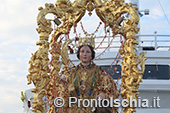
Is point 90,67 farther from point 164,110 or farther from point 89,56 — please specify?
point 164,110

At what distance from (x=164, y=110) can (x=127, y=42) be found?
4.78 m

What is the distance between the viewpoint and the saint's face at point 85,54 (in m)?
4.63

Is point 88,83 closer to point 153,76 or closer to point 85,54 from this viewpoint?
point 85,54

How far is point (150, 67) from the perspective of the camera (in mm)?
9352

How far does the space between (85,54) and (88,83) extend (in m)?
0.47

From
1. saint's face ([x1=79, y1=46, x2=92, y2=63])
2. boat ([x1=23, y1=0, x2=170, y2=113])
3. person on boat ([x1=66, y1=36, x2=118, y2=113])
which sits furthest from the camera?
boat ([x1=23, y1=0, x2=170, y2=113])

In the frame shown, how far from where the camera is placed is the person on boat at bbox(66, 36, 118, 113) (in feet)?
14.7

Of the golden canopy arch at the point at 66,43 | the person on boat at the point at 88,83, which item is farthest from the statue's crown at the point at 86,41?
the golden canopy arch at the point at 66,43

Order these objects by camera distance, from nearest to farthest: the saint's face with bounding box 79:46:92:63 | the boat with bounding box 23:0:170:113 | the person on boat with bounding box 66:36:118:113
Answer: the person on boat with bounding box 66:36:118:113 → the saint's face with bounding box 79:46:92:63 → the boat with bounding box 23:0:170:113

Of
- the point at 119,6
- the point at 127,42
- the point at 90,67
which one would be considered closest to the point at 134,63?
A: the point at 127,42

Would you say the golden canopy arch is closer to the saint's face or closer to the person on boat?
the person on boat

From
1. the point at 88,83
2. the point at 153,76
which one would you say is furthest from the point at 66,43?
the point at 153,76

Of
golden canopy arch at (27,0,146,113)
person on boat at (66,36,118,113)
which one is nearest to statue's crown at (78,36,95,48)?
person on boat at (66,36,118,113)

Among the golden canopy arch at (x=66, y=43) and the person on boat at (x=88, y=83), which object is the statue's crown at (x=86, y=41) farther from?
the golden canopy arch at (x=66, y=43)
